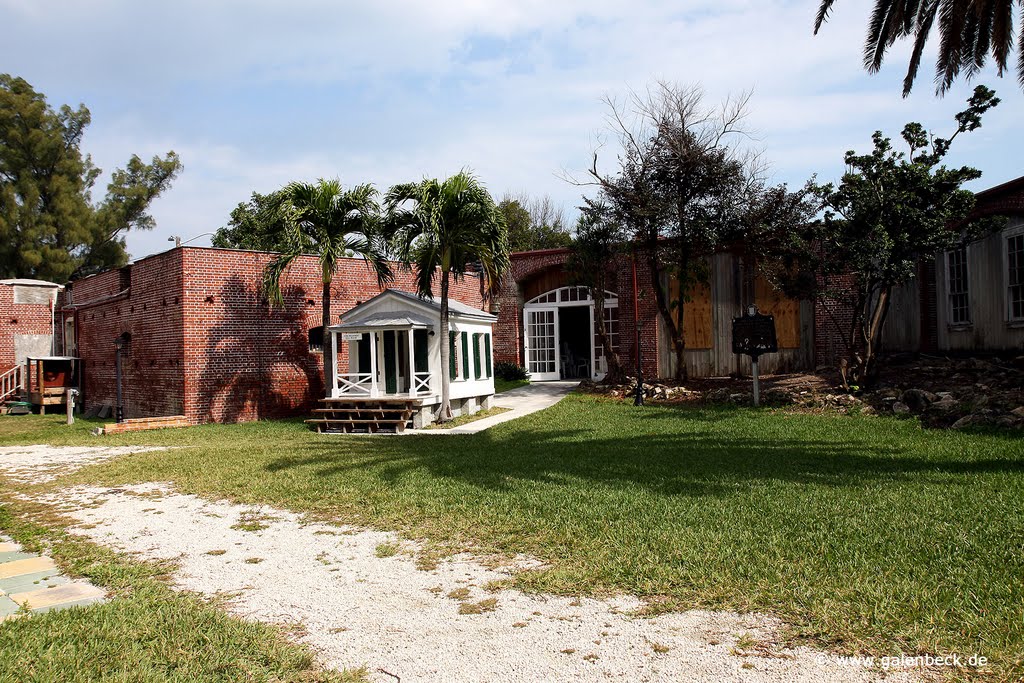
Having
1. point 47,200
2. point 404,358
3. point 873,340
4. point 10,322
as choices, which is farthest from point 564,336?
point 47,200

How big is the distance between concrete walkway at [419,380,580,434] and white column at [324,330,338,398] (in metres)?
2.41

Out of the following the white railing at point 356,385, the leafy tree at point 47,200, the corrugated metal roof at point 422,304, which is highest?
the leafy tree at point 47,200

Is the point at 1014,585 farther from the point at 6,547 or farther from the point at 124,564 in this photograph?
the point at 6,547

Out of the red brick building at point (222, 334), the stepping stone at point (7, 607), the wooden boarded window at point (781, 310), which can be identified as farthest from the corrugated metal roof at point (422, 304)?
the stepping stone at point (7, 607)

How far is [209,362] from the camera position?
16.8 meters

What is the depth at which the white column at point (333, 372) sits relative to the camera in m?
15.5

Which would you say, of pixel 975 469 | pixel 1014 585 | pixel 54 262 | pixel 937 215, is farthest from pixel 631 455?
pixel 54 262

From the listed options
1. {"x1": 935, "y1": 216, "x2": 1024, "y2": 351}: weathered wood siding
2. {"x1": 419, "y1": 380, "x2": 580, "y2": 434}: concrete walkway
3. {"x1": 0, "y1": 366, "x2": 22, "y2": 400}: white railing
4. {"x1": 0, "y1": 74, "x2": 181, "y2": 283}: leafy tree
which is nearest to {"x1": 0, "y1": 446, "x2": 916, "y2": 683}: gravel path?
{"x1": 419, "y1": 380, "x2": 580, "y2": 434}: concrete walkway

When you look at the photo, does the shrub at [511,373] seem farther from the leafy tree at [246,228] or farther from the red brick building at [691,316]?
the leafy tree at [246,228]

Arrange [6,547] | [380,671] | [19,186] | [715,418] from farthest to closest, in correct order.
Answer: [19,186] < [715,418] < [6,547] < [380,671]

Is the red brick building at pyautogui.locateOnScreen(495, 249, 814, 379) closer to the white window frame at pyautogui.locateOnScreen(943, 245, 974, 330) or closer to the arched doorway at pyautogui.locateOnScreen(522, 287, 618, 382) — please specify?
the arched doorway at pyautogui.locateOnScreen(522, 287, 618, 382)

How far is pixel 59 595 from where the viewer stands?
4859 millimetres

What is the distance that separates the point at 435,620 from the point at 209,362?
14260mm

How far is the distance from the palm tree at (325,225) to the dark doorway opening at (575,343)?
9305 millimetres
